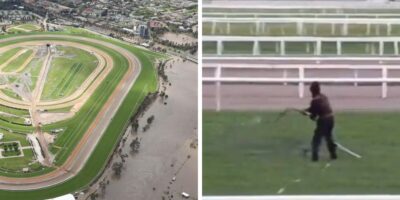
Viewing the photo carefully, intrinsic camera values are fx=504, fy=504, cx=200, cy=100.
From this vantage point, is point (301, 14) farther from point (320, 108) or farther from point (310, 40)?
point (320, 108)

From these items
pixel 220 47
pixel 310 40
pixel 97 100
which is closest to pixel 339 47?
pixel 310 40

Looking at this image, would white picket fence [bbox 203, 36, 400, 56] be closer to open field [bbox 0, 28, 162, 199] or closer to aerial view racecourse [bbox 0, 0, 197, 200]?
aerial view racecourse [bbox 0, 0, 197, 200]

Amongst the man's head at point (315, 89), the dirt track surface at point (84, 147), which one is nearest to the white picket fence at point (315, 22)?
the man's head at point (315, 89)

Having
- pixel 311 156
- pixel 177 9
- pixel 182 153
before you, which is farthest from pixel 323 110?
pixel 177 9

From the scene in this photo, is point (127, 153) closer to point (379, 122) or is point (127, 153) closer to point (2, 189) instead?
point (2, 189)

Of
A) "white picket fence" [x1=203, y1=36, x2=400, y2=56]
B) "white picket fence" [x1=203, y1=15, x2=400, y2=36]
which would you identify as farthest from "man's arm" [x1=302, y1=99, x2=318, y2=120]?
"white picket fence" [x1=203, y1=15, x2=400, y2=36]

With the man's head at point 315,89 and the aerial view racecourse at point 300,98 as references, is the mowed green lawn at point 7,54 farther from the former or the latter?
the man's head at point 315,89
